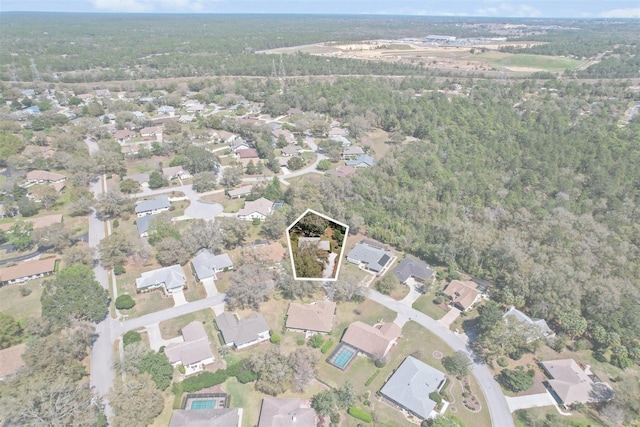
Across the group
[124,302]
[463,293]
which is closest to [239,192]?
[124,302]

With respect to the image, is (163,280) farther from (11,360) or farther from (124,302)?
(11,360)

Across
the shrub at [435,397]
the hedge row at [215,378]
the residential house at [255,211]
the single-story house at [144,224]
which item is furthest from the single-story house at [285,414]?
the single-story house at [144,224]

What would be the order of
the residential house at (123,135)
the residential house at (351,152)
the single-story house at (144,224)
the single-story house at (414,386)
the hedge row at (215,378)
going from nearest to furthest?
the single-story house at (414,386) → the hedge row at (215,378) → the single-story house at (144,224) → the residential house at (351,152) → the residential house at (123,135)

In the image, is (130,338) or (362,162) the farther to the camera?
(362,162)

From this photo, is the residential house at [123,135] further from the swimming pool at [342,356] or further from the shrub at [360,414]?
the shrub at [360,414]

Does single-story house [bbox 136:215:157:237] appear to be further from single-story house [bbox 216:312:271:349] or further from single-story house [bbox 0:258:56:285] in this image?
single-story house [bbox 216:312:271:349]

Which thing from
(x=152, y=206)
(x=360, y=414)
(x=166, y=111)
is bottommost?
(x=166, y=111)

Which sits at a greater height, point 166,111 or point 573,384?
point 573,384

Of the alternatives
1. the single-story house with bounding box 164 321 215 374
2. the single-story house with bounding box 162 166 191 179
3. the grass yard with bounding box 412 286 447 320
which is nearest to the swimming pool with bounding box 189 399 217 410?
the single-story house with bounding box 164 321 215 374
